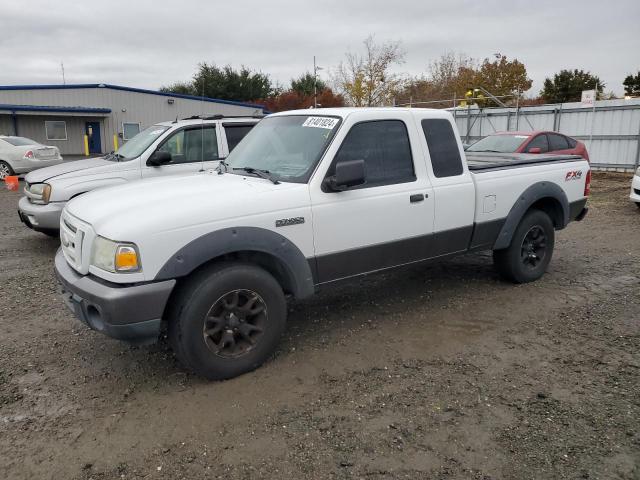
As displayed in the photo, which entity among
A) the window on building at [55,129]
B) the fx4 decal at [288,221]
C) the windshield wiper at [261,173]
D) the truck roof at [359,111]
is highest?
the window on building at [55,129]

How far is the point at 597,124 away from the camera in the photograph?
696 inches

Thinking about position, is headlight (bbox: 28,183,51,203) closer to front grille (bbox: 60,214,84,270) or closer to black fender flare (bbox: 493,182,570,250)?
front grille (bbox: 60,214,84,270)

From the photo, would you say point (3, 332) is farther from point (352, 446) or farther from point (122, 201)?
point (352, 446)

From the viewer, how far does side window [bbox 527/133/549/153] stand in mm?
11959

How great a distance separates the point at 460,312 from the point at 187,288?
2.76m

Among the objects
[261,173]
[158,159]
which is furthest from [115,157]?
[261,173]

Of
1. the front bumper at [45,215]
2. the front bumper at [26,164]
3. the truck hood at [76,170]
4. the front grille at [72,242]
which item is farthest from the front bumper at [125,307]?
the front bumper at [26,164]

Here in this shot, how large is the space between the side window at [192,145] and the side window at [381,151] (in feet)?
12.7

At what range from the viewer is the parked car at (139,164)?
6824 millimetres

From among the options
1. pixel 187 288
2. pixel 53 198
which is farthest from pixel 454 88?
pixel 187 288

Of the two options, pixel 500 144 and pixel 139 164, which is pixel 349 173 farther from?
pixel 500 144

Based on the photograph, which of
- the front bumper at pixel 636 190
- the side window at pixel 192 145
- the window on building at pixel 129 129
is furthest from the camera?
the window on building at pixel 129 129

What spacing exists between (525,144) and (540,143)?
630 millimetres

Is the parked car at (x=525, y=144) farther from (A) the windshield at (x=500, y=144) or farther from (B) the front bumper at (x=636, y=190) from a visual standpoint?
(B) the front bumper at (x=636, y=190)
